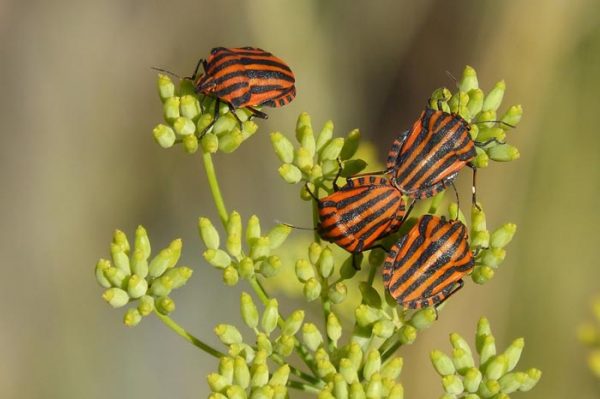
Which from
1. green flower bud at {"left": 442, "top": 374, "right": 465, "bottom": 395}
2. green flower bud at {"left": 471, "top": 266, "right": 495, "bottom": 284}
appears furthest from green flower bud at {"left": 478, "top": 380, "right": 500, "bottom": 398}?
green flower bud at {"left": 471, "top": 266, "right": 495, "bottom": 284}

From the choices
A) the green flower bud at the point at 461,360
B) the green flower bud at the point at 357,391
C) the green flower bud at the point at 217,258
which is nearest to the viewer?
the green flower bud at the point at 357,391

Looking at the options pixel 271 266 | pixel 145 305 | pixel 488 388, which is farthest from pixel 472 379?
pixel 145 305

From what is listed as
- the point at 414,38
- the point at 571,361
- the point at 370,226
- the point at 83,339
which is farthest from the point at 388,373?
the point at 414,38

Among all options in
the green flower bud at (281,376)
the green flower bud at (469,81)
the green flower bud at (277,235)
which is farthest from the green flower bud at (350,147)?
the green flower bud at (281,376)

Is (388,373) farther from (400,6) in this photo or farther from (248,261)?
(400,6)

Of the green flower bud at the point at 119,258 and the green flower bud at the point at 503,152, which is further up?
the green flower bud at the point at 503,152

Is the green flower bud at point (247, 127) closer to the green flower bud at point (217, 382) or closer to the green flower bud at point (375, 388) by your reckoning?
the green flower bud at point (217, 382)

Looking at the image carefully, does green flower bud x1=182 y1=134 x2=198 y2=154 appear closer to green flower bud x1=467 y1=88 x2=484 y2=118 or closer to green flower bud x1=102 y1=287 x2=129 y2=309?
green flower bud x1=102 y1=287 x2=129 y2=309
